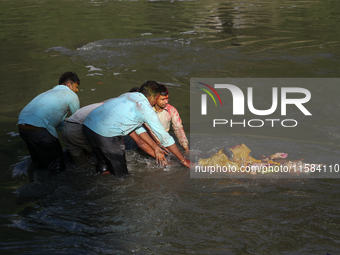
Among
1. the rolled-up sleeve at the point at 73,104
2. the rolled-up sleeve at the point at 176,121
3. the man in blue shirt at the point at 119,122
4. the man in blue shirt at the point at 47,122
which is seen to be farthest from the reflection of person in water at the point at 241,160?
the man in blue shirt at the point at 47,122

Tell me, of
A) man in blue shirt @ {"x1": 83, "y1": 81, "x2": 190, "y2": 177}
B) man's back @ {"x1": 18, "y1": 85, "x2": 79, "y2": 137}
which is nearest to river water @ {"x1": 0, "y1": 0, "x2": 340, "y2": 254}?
man in blue shirt @ {"x1": 83, "y1": 81, "x2": 190, "y2": 177}

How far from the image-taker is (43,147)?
557 centimetres

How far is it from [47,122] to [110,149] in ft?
3.76

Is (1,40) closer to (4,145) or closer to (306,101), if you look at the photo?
(4,145)

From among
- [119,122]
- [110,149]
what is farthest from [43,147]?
[119,122]

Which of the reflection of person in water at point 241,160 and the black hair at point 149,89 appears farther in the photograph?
the reflection of person in water at point 241,160

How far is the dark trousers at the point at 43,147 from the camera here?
5.47 m

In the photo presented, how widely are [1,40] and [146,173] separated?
1270 centimetres

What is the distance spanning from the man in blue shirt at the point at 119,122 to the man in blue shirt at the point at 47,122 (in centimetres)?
67

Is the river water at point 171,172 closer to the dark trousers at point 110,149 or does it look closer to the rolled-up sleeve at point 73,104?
the dark trousers at point 110,149

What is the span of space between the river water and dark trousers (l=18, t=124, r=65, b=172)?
201 millimetres

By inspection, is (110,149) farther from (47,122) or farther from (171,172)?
(171,172)

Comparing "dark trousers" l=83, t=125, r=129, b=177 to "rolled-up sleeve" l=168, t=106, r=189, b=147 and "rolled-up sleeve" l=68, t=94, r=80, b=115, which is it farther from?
"rolled-up sleeve" l=168, t=106, r=189, b=147

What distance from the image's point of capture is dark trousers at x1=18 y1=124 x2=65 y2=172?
5473mm
